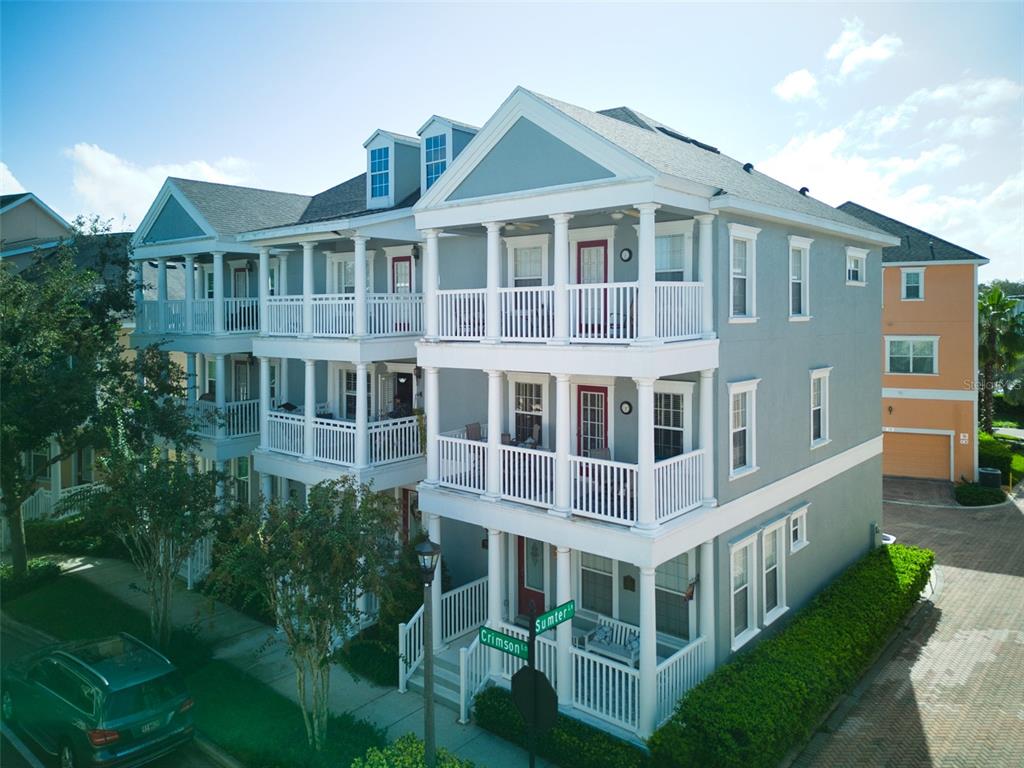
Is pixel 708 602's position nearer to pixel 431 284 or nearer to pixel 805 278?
pixel 805 278

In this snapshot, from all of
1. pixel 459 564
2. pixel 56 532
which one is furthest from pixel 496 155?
Answer: pixel 56 532

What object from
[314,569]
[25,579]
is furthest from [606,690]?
[25,579]

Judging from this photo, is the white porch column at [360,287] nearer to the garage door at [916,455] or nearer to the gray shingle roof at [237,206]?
the gray shingle roof at [237,206]

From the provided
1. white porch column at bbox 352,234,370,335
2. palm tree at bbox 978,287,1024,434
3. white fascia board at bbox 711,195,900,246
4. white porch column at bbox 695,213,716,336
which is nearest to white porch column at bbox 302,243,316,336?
white porch column at bbox 352,234,370,335

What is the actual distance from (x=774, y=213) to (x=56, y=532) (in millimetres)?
21467

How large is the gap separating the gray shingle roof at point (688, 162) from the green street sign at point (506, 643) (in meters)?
7.28

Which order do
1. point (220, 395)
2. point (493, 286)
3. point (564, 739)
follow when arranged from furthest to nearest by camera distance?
point (220, 395) → point (493, 286) → point (564, 739)

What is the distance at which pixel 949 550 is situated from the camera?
22875 mm

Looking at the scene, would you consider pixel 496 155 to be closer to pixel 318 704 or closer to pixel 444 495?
pixel 444 495

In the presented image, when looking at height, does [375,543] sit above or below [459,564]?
above

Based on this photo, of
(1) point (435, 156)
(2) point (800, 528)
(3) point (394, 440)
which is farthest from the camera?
(1) point (435, 156)

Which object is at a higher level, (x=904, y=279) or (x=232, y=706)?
(x=904, y=279)

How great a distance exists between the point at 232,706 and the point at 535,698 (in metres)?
6.48

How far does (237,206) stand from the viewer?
72.5 ft
